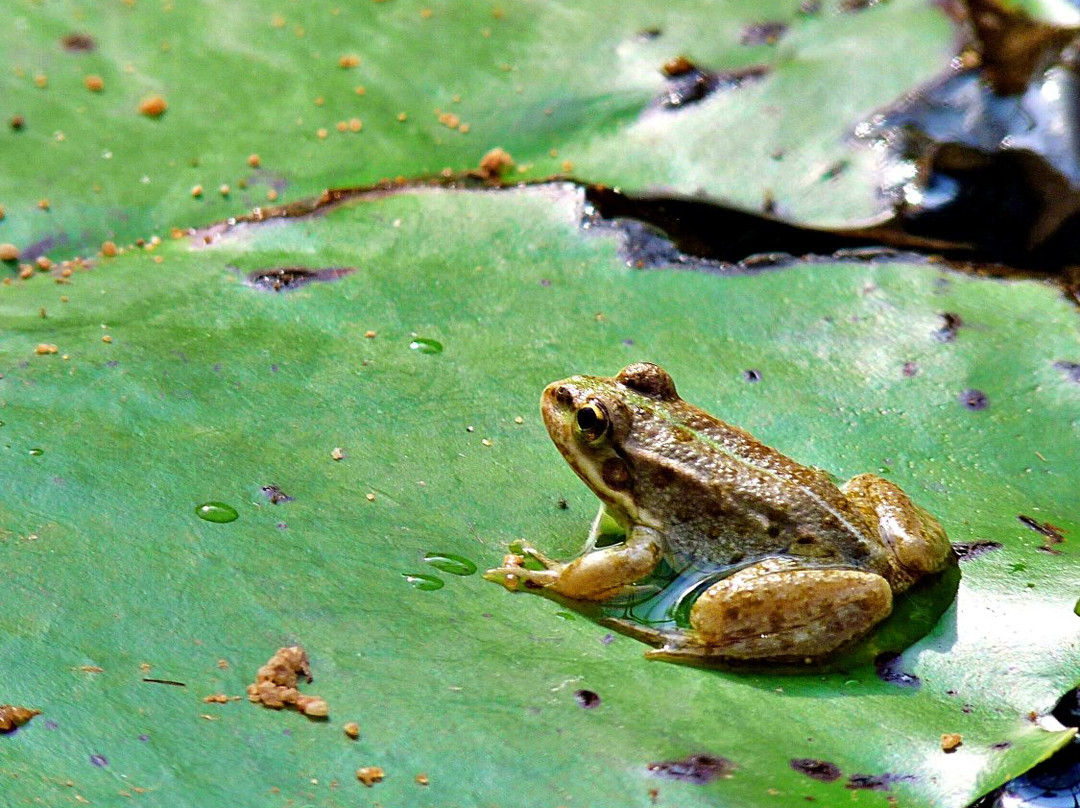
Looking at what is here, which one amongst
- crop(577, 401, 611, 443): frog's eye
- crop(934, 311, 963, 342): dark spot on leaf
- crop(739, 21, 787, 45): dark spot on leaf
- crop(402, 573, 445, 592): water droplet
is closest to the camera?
crop(402, 573, 445, 592): water droplet

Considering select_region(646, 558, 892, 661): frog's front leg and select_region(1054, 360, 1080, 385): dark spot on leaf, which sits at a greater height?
select_region(1054, 360, 1080, 385): dark spot on leaf

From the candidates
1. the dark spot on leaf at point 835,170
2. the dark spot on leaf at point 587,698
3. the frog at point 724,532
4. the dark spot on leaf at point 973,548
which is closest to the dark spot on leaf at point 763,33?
the dark spot on leaf at point 835,170

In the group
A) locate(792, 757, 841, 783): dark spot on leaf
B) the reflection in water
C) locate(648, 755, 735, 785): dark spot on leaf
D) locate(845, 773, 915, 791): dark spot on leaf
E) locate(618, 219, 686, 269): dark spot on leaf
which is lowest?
the reflection in water

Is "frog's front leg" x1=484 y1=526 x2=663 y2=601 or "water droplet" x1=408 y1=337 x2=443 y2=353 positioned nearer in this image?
"frog's front leg" x1=484 y1=526 x2=663 y2=601

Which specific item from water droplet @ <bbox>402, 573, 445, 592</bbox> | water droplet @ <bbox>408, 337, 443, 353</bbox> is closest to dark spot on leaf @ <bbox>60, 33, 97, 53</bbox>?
water droplet @ <bbox>408, 337, 443, 353</bbox>

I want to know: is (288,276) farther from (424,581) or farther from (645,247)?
(424,581)

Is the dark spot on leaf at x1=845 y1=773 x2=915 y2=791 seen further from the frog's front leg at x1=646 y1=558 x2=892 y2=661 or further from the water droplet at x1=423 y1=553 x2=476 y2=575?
the water droplet at x1=423 y1=553 x2=476 y2=575

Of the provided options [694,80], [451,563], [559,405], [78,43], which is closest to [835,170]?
[694,80]

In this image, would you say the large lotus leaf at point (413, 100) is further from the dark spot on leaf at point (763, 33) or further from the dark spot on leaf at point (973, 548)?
the dark spot on leaf at point (973, 548)
